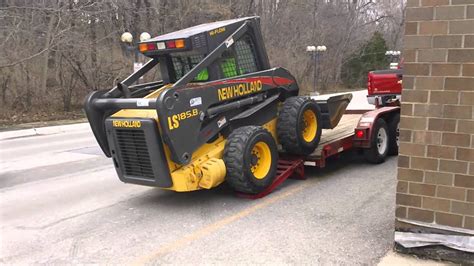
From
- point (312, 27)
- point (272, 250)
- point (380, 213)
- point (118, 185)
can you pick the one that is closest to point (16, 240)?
point (118, 185)

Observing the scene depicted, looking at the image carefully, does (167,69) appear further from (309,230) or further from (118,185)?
(309,230)

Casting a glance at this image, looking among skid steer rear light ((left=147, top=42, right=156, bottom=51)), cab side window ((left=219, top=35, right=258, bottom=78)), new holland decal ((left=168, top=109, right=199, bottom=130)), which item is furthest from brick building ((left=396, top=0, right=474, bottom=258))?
skid steer rear light ((left=147, top=42, right=156, bottom=51))

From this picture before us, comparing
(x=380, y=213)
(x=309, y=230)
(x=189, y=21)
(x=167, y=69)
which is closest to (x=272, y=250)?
(x=309, y=230)

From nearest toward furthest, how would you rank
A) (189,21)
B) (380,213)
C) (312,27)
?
1. (380,213)
2. (189,21)
3. (312,27)

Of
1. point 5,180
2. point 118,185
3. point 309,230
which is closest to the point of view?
point 309,230

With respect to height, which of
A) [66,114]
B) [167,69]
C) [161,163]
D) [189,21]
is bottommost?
[66,114]

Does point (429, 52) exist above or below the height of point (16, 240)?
above

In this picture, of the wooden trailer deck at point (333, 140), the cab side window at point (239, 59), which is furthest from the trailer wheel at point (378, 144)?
the cab side window at point (239, 59)

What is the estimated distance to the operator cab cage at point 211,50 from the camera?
6281mm

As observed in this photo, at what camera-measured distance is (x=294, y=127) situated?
699cm

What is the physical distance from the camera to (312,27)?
133 ft

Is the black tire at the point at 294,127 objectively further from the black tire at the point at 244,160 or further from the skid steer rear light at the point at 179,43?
the skid steer rear light at the point at 179,43

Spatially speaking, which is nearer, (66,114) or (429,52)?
(429,52)

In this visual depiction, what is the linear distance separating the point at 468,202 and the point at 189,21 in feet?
89.8
